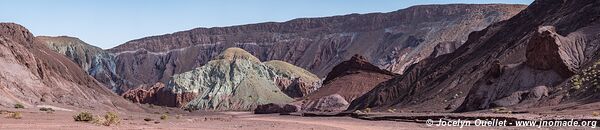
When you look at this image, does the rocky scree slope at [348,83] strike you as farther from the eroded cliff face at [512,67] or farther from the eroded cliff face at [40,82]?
the eroded cliff face at [40,82]

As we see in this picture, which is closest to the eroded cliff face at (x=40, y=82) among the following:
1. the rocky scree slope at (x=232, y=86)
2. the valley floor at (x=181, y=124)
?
the valley floor at (x=181, y=124)

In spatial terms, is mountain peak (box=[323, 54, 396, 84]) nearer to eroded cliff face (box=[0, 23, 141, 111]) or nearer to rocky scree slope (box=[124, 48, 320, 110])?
rocky scree slope (box=[124, 48, 320, 110])

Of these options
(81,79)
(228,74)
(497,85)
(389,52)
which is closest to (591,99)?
(497,85)
